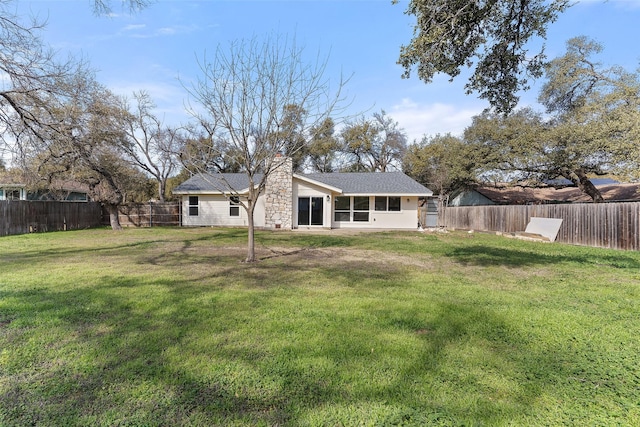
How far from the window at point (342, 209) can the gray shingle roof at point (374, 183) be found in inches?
27.0

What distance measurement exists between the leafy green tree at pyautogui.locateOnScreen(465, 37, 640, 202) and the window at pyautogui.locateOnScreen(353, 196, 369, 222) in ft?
26.6

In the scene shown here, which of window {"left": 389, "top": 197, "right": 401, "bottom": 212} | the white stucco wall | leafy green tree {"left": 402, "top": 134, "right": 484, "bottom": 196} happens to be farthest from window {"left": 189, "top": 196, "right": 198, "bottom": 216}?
leafy green tree {"left": 402, "top": 134, "right": 484, "bottom": 196}

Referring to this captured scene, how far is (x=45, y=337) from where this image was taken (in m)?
3.45

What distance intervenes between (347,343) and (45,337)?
3199mm

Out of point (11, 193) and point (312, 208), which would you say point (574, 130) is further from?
point (11, 193)

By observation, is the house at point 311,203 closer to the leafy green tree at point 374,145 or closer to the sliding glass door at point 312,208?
the sliding glass door at point 312,208

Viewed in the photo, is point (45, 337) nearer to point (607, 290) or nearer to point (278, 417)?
point (278, 417)

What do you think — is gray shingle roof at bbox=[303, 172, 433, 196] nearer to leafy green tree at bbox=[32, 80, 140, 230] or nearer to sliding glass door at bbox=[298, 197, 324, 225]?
sliding glass door at bbox=[298, 197, 324, 225]

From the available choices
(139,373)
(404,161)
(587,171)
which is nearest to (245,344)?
(139,373)

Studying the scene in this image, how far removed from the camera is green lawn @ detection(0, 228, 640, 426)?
2.34 m

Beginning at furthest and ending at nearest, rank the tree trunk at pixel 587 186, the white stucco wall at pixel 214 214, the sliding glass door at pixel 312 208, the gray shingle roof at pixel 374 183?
the tree trunk at pixel 587 186 < the white stucco wall at pixel 214 214 < the gray shingle roof at pixel 374 183 < the sliding glass door at pixel 312 208

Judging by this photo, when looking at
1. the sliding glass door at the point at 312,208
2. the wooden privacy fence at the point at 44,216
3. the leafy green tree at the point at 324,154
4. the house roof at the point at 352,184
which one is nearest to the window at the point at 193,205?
the house roof at the point at 352,184

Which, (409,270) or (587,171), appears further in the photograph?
(587,171)

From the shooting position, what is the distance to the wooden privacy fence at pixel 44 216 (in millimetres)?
15234
